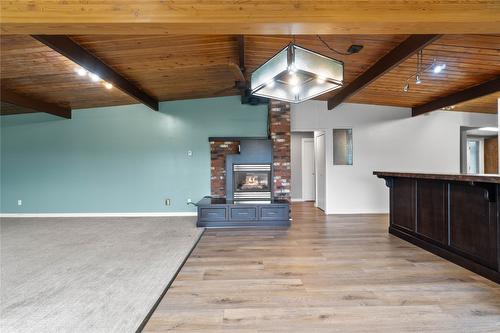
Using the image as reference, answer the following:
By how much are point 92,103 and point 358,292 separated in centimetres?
620

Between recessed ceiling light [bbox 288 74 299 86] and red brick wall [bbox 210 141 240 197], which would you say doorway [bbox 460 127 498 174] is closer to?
red brick wall [bbox 210 141 240 197]

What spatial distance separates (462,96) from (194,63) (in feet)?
16.3

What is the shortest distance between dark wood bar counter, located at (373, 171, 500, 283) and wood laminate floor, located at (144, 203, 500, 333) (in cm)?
18

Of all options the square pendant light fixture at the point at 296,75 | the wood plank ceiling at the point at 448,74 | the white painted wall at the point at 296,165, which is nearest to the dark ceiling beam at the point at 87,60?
the square pendant light fixture at the point at 296,75

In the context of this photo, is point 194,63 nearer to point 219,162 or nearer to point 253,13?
point 219,162

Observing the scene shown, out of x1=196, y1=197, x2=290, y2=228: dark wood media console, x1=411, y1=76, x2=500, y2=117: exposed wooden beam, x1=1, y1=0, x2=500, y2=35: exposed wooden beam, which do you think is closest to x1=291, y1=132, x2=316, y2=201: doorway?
x1=411, y1=76, x2=500, y2=117: exposed wooden beam

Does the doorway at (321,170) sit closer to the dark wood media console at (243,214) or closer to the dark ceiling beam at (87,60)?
the dark wood media console at (243,214)

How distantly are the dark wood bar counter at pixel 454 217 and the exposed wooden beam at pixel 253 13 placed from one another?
151cm

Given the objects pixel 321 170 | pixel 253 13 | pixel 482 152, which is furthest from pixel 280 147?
pixel 482 152

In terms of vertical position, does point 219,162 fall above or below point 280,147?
below

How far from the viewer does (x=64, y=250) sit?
373 centimetres

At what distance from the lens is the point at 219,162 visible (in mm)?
6289

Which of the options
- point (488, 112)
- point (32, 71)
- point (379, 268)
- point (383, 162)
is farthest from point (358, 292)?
point (488, 112)

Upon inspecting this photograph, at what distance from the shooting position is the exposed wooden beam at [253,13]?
2.08 metres
